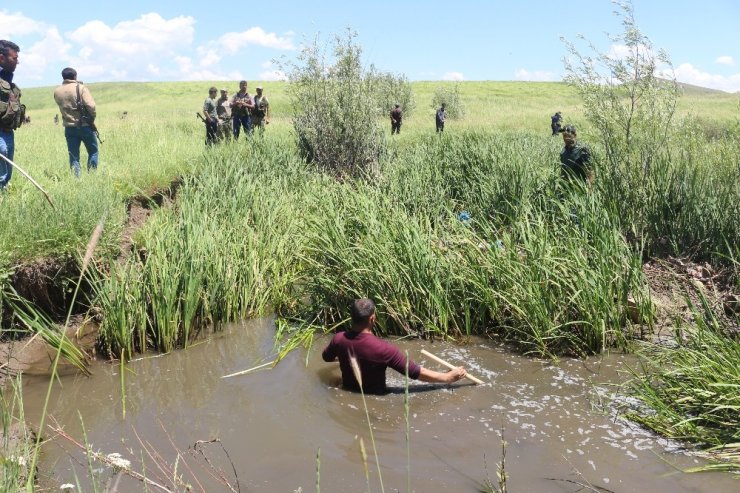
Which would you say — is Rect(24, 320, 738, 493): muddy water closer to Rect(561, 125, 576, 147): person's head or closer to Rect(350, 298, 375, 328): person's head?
Rect(350, 298, 375, 328): person's head

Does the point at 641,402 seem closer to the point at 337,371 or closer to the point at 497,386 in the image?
the point at 497,386

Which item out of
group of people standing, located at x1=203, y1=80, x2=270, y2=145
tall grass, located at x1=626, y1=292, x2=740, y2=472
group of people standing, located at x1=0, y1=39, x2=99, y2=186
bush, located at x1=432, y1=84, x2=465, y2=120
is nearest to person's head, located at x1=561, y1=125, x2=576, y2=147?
tall grass, located at x1=626, y1=292, x2=740, y2=472

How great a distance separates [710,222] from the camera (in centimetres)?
689

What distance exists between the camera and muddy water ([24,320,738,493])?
3.75 m

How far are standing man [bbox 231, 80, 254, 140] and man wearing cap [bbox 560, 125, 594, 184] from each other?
9.08 m

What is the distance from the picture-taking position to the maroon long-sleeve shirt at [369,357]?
4656 millimetres

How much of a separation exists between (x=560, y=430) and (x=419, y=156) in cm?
692

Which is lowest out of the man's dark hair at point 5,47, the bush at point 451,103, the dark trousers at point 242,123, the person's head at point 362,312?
the person's head at point 362,312

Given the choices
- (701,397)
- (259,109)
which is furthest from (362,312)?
(259,109)

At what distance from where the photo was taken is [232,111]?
1598 cm

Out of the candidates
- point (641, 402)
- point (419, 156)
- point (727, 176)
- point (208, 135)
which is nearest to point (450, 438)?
point (641, 402)

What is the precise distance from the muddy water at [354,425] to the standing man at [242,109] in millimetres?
10915

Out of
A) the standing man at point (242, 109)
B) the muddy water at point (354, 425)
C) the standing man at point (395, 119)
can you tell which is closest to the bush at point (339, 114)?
the standing man at point (242, 109)

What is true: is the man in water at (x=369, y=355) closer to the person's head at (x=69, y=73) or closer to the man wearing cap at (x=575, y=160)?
the man wearing cap at (x=575, y=160)
